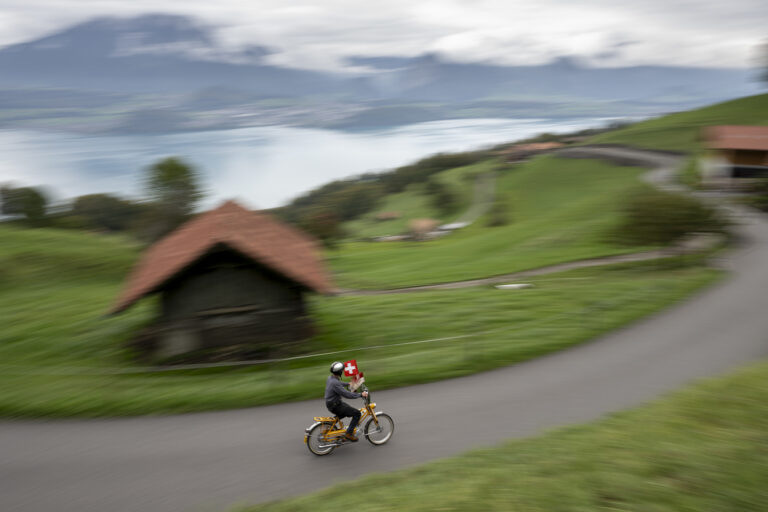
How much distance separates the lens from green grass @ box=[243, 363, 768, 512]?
6.81m

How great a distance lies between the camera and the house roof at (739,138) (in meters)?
44.7

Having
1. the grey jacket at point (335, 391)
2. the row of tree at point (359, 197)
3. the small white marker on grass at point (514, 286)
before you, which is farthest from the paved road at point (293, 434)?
the row of tree at point (359, 197)

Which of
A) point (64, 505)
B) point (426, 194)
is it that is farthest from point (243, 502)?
point (426, 194)

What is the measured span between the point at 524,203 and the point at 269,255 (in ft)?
179

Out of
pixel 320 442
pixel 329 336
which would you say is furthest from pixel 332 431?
pixel 329 336

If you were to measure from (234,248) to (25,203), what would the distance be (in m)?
73.7

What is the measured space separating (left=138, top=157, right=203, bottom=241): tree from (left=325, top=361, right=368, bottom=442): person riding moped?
5025 cm

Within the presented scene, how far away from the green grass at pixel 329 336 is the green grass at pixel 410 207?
1786 inches

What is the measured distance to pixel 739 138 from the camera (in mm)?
45625

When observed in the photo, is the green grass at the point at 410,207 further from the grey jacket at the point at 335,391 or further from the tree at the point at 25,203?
the grey jacket at the point at 335,391

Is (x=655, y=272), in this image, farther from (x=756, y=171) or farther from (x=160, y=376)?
(x=756, y=171)

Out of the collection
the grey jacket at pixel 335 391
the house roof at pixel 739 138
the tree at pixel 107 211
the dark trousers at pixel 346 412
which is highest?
the tree at pixel 107 211

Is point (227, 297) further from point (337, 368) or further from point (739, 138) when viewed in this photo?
point (739, 138)

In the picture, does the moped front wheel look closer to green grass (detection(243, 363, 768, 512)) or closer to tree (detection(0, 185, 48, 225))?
green grass (detection(243, 363, 768, 512))
